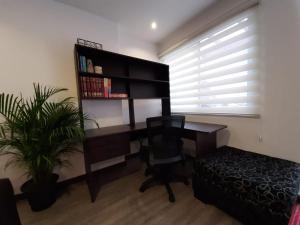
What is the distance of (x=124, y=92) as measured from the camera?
2.63 metres

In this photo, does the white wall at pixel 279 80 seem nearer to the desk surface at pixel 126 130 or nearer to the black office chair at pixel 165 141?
the desk surface at pixel 126 130

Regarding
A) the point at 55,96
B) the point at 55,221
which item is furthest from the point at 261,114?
the point at 55,96

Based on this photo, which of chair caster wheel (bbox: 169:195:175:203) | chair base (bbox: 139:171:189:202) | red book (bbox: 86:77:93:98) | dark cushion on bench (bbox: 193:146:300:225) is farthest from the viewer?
red book (bbox: 86:77:93:98)

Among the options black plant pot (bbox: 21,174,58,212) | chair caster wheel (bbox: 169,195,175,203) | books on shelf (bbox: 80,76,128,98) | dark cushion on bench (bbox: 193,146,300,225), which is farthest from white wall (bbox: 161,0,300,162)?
black plant pot (bbox: 21,174,58,212)

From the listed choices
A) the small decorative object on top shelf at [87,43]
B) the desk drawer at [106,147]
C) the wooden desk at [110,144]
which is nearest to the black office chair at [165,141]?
the wooden desk at [110,144]

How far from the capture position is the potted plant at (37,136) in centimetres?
152

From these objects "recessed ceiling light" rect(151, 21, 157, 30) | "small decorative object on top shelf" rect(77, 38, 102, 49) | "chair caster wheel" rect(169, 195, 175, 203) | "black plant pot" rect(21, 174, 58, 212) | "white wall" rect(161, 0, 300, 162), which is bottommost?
"chair caster wheel" rect(169, 195, 175, 203)

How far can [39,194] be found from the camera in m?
1.58

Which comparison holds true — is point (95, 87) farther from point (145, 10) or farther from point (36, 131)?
point (145, 10)

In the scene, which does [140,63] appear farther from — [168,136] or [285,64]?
[285,64]

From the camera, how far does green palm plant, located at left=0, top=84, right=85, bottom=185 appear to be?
1.51 metres

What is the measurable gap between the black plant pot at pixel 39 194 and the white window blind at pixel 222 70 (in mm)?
2561

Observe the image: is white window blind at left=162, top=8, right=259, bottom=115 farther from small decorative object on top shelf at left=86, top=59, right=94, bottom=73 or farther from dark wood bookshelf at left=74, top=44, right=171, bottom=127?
small decorative object on top shelf at left=86, top=59, right=94, bottom=73

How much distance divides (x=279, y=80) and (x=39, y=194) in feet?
10.1
